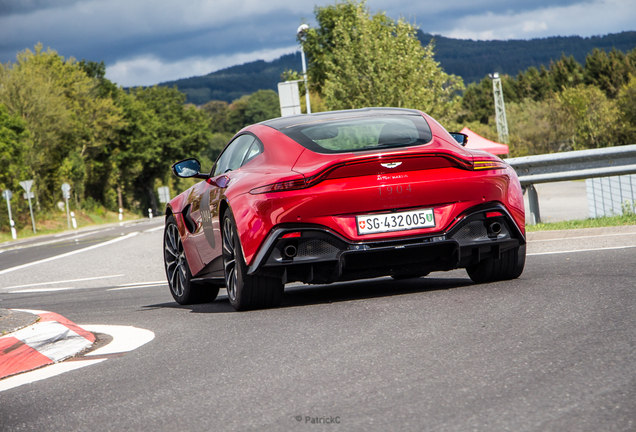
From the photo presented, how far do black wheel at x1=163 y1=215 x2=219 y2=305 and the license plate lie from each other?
2336 millimetres

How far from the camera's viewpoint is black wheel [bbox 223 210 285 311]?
5.81 m

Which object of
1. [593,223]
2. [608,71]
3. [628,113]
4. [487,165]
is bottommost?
[593,223]

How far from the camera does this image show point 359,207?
18.2 feet

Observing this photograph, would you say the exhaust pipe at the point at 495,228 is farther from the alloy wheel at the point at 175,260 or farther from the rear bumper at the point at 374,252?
the alloy wheel at the point at 175,260

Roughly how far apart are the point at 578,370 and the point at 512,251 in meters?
2.94

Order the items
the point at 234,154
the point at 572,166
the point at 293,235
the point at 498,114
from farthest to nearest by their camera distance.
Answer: the point at 498,114
the point at 572,166
the point at 234,154
the point at 293,235

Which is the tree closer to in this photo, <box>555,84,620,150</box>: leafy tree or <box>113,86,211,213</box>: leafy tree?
<box>113,86,211,213</box>: leafy tree

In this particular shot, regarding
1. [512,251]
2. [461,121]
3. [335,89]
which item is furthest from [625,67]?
[512,251]

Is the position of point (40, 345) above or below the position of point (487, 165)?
below

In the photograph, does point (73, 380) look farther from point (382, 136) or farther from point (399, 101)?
point (399, 101)

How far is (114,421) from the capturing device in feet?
10.8

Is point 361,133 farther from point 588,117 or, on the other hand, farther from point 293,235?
point 588,117

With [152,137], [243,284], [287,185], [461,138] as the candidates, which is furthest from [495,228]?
[152,137]

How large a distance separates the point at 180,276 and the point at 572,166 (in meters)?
6.60
